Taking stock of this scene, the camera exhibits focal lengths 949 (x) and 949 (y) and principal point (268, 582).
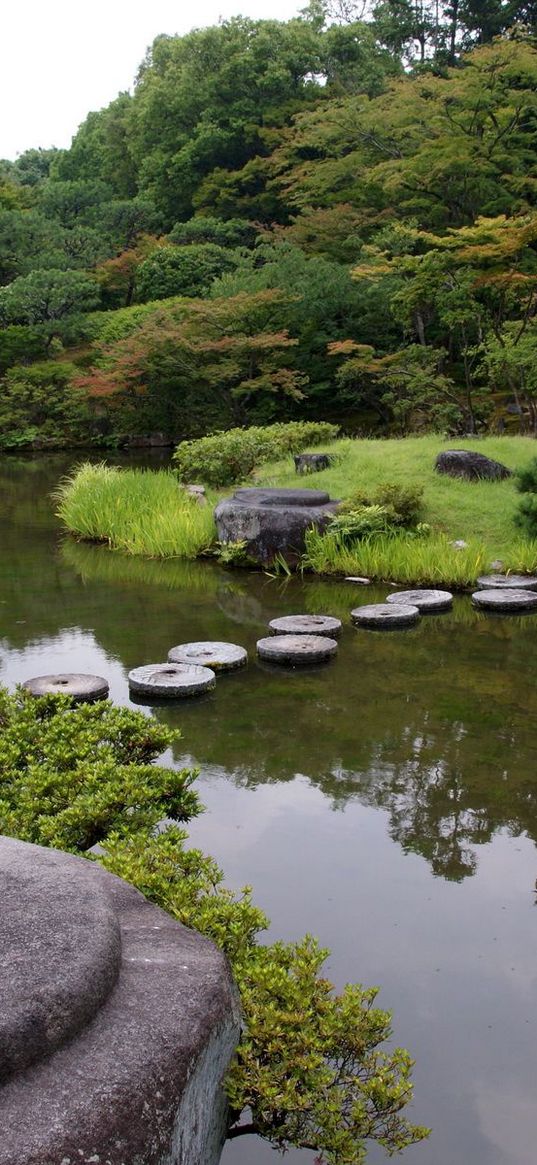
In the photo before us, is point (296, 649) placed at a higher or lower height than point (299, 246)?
lower

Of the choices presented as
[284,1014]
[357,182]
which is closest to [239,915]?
[284,1014]

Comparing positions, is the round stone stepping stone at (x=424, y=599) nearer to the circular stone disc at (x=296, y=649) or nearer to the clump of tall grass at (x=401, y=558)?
the clump of tall grass at (x=401, y=558)

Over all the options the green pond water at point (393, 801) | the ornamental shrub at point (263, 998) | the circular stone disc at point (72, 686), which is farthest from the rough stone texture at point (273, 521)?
the ornamental shrub at point (263, 998)

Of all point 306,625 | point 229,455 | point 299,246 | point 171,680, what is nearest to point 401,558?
point 306,625

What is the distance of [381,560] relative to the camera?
9742 mm

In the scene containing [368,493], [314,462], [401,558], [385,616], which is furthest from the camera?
[314,462]

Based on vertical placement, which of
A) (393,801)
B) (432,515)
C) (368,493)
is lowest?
(393,801)

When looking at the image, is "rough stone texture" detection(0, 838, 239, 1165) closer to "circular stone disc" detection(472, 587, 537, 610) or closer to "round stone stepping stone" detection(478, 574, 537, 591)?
"circular stone disc" detection(472, 587, 537, 610)

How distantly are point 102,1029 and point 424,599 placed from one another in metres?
6.63

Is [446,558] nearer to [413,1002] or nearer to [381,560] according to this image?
[381,560]

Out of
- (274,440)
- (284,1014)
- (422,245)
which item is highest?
(422,245)

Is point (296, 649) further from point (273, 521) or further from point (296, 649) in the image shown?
point (273, 521)

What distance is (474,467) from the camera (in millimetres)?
11328

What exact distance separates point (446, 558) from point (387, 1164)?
7372mm
